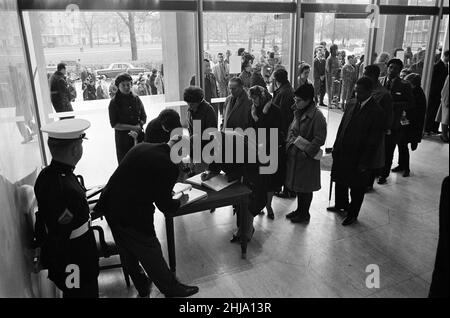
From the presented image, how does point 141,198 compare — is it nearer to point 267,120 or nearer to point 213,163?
point 213,163

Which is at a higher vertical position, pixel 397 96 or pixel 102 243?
pixel 397 96

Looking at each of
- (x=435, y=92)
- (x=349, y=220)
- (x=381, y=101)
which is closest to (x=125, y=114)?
(x=349, y=220)

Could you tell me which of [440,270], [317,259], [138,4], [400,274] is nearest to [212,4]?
[138,4]

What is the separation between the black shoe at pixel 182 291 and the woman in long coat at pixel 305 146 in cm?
165

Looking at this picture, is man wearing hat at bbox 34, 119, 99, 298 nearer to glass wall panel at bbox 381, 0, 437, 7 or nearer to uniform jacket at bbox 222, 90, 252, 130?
uniform jacket at bbox 222, 90, 252, 130

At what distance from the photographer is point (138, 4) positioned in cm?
462

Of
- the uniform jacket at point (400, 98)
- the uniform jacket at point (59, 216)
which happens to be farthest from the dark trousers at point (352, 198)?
the uniform jacket at point (59, 216)

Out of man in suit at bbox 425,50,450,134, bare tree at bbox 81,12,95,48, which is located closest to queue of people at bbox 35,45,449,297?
bare tree at bbox 81,12,95,48

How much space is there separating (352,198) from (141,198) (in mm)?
2652

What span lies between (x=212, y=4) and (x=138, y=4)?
1.07 metres

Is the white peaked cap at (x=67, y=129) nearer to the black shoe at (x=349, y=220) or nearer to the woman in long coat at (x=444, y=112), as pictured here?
the woman in long coat at (x=444, y=112)

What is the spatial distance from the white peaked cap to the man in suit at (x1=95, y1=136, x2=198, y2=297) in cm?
35

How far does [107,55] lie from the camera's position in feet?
17.3

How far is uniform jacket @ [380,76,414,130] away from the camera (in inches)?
200
